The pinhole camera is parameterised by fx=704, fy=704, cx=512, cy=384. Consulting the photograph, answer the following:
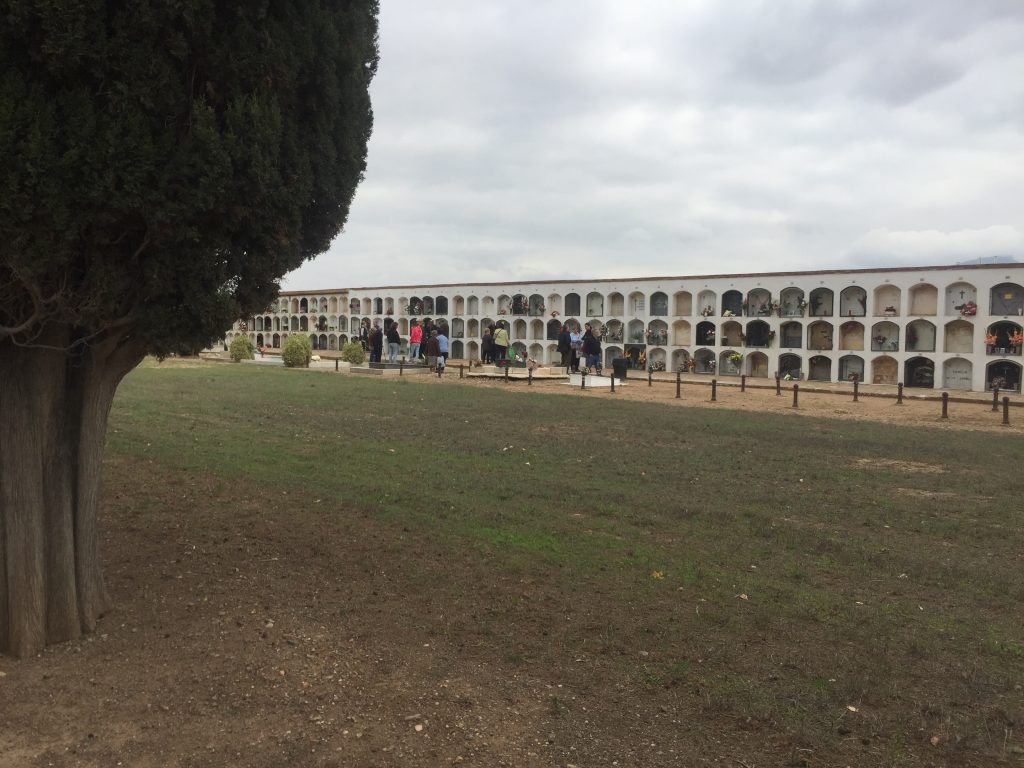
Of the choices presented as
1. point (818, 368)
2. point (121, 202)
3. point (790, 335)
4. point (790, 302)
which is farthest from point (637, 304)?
point (121, 202)

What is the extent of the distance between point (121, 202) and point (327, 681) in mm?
2102

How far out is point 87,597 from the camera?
341 centimetres

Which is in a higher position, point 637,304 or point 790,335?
point 637,304

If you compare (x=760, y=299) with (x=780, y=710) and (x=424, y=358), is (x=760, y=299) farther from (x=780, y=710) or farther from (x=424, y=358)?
(x=780, y=710)

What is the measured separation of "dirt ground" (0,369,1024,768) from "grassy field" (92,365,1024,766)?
3 cm

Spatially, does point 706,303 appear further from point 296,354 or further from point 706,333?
point 296,354

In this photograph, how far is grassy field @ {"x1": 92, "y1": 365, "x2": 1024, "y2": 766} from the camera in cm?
275

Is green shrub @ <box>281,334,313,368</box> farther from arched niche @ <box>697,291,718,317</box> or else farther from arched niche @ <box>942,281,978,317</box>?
arched niche @ <box>942,281,978,317</box>

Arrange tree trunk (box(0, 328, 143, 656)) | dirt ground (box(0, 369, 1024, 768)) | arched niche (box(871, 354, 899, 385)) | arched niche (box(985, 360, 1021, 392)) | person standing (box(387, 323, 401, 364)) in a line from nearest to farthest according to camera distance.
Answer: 1. dirt ground (box(0, 369, 1024, 768))
2. tree trunk (box(0, 328, 143, 656))
3. arched niche (box(985, 360, 1021, 392))
4. arched niche (box(871, 354, 899, 385))
5. person standing (box(387, 323, 401, 364))

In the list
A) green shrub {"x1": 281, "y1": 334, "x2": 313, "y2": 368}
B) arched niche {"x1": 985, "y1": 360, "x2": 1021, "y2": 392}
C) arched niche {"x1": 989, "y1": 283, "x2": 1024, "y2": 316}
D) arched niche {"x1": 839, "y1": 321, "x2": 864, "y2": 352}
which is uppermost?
arched niche {"x1": 989, "y1": 283, "x2": 1024, "y2": 316}

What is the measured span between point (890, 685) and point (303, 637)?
Result: 8.62 feet

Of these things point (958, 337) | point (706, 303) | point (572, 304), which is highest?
point (572, 304)

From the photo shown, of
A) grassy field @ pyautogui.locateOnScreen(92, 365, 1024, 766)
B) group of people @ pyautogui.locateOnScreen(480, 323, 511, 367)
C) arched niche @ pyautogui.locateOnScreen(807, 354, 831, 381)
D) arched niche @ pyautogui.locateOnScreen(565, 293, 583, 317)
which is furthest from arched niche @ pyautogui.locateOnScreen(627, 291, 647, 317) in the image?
grassy field @ pyautogui.locateOnScreen(92, 365, 1024, 766)

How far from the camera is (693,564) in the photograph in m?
4.55
